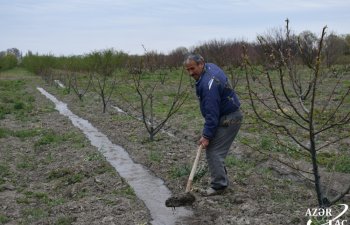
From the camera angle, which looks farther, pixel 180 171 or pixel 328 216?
pixel 180 171

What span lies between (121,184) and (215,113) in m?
2.10

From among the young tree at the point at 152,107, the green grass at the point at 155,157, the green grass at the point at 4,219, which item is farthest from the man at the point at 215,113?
the young tree at the point at 152,107

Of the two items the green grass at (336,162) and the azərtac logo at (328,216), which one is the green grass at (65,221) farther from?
the green grass at (336,162)

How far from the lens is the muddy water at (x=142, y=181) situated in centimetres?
555

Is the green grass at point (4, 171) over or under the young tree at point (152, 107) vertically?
under

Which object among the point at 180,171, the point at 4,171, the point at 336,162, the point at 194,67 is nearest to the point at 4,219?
the point at 4,171

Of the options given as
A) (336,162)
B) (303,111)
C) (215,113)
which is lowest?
(336,162)

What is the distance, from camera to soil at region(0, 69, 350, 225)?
5.36 meters

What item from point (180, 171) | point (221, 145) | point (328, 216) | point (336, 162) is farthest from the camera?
point (180, 171)

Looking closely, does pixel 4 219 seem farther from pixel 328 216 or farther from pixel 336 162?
pixel 336 162

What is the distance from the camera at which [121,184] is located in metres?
6.78

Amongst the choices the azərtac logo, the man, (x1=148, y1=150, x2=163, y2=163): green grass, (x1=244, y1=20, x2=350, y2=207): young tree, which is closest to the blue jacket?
the man

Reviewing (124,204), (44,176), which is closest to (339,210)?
(124,204)

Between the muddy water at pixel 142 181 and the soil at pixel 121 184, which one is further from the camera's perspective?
the muddy water at pixel 142 181
